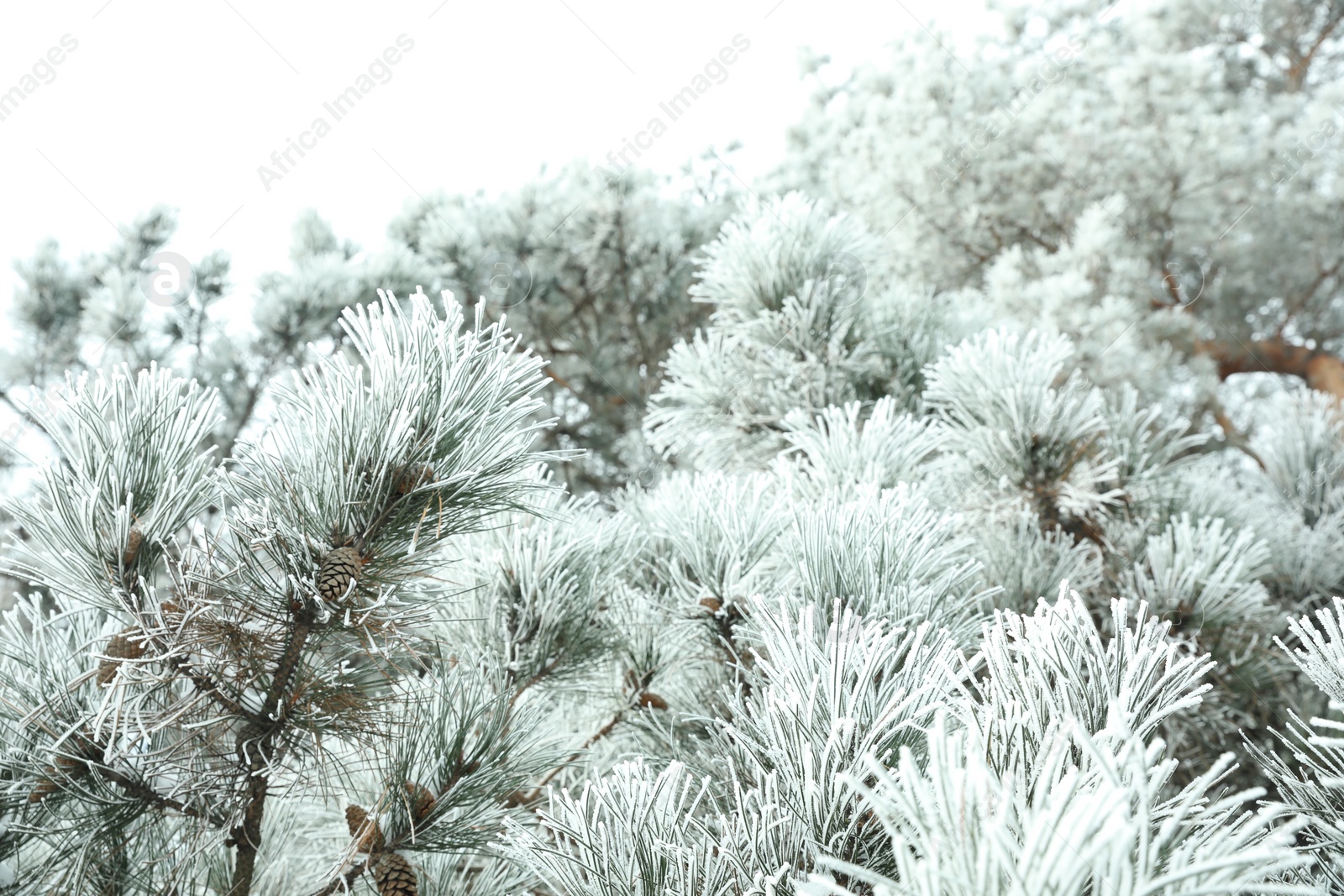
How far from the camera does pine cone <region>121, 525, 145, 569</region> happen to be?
46 cm

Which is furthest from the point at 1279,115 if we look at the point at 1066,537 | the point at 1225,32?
the point at 1066,537

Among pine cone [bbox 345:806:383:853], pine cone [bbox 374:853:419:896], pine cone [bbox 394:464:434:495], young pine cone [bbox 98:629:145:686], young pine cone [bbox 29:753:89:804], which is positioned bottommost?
pine cone [bbox 374:853:419:896]

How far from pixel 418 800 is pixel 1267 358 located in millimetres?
3245

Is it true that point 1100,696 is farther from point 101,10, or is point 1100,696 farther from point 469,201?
point 469,201

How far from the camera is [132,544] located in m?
0.46

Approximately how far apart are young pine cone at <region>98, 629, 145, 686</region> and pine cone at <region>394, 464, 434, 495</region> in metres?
0.16

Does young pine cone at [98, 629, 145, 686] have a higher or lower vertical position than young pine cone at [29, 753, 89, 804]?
higher

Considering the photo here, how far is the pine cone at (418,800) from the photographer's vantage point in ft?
1.80

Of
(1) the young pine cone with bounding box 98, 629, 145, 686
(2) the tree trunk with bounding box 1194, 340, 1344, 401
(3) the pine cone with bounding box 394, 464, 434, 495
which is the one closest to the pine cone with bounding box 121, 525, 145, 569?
(1) the young pine cone with bounding box 98, 629, 145, 686

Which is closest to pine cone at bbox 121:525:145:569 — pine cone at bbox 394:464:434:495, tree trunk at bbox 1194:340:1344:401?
pine cone at bbox 394:464:434:495

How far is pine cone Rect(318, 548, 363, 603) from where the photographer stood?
45 cm

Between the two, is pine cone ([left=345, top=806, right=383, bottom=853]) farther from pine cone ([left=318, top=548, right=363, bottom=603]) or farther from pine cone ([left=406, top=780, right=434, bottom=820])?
pine cone ([left=318, top=548, right=363, bottom=603])

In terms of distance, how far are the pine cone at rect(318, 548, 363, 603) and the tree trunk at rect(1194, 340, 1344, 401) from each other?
2.99 metres

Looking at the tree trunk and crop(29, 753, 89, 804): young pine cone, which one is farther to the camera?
the tree trunk
